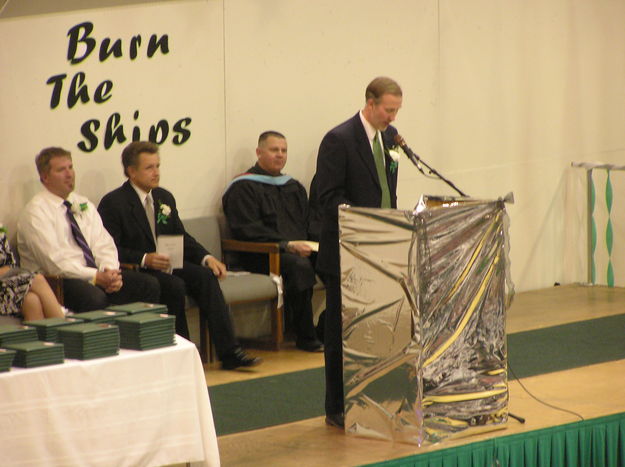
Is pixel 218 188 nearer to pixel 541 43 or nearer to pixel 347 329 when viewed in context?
pixel 347 329

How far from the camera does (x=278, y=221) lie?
6848mm

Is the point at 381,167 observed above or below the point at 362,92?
below

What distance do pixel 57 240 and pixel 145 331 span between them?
2049 millimetres

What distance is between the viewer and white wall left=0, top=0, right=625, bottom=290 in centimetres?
622

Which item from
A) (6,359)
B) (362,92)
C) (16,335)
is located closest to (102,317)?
(16,335)

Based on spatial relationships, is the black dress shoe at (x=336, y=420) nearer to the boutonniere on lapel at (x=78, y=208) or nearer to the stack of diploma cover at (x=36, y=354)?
the stack of diploma cover at (x=36, y=354)

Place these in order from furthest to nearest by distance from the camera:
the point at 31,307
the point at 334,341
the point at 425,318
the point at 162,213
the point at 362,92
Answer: the point at 362,92 → the point at 162,213 → the point at 31,307 → the point at 334,341 → the point at 425,318

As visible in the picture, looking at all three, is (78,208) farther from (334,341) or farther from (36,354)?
(36,354)

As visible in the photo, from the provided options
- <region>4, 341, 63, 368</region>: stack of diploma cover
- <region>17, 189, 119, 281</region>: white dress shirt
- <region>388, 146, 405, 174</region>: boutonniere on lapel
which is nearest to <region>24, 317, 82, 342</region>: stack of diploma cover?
<region>4, 341, 63, 368</region>: stack of diploma cover

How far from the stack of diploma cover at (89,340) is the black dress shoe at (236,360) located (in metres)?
2.33

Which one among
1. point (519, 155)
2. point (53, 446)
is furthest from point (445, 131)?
point (53, 446)

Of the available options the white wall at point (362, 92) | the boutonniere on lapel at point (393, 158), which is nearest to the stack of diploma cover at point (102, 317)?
the boutonniere on lapel at point (393, 158)

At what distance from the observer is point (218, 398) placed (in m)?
5.57

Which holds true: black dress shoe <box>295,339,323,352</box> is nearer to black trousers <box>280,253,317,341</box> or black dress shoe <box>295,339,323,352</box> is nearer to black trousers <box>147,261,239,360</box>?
black trousers <box>280,253,317,341</box>
